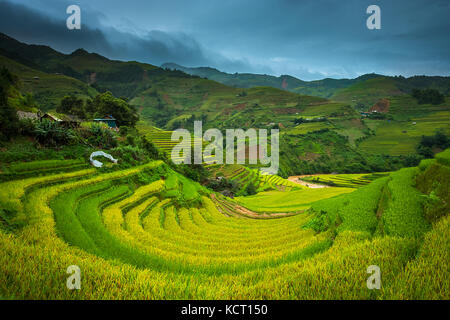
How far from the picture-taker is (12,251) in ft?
10.4

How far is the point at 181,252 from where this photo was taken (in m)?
5.94

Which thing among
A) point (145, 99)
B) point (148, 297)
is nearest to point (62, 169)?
point (148, 297)

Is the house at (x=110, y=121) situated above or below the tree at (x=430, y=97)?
below

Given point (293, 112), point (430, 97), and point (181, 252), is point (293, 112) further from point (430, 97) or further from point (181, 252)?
point (181, 252)

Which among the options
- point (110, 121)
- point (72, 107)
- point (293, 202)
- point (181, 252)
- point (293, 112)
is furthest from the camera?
point (293, 112)

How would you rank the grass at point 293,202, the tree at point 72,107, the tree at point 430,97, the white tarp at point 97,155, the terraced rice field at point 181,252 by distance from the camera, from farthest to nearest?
the tree at point 430,97
the tree at point 72,107
the grass at point 293,202
the white tarp at point 97,155
the terraced rice field at point 181,252

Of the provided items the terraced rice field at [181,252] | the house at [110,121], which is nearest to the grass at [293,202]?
the terraced rice field at [181,252]

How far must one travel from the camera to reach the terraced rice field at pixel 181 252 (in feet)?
8.39

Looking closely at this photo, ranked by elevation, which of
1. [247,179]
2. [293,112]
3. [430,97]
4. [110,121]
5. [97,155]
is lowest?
[247,179]

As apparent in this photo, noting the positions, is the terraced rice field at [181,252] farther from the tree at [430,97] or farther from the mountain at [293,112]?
the tree at [430,97]

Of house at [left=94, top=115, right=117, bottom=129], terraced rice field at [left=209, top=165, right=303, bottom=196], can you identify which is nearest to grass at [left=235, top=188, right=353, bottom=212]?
terraced rice field at [left=209, top=165, right=303, bottom=196]

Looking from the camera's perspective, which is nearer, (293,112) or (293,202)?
(293,202)

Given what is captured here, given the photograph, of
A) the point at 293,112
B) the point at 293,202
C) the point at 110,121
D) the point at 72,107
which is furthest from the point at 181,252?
the point at 293,112
